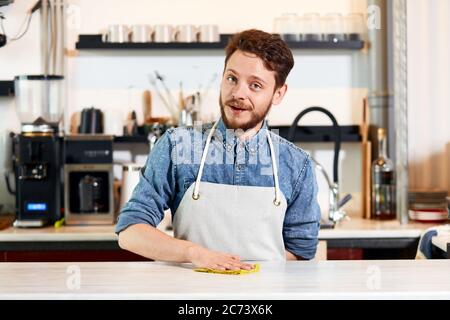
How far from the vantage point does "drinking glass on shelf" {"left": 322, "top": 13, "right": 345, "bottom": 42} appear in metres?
4.65

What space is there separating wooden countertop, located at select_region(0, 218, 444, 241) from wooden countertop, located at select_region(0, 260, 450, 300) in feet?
4.76

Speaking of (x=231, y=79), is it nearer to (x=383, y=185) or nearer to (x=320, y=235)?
(x=320, y=235)

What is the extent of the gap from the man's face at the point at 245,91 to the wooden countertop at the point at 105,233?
1454 millimetres

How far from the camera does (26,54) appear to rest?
184 inches

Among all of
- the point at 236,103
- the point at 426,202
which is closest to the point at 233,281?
the point at 236,103

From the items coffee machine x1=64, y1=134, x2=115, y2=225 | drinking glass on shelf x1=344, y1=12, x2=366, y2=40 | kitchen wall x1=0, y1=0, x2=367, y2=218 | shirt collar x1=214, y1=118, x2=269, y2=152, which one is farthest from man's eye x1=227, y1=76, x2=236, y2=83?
drinking glass on shelf x1=344, y1=12, x2=366, y2=40

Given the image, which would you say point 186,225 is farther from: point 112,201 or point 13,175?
point 13,175

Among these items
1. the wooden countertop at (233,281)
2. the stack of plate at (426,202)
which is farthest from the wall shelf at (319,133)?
the wooden countertop at (233,281)

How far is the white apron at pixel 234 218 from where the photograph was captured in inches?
109

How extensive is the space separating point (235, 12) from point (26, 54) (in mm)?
1134

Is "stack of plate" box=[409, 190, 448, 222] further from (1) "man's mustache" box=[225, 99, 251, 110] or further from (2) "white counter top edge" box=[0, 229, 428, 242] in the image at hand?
(1) "man's mustache" box=[225, 99, 251, 110]

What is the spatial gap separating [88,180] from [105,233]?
14.8 inches

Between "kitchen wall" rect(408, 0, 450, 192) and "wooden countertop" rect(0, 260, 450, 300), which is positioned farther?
"kitchen wall" rect(408, 0, 450, 192)
